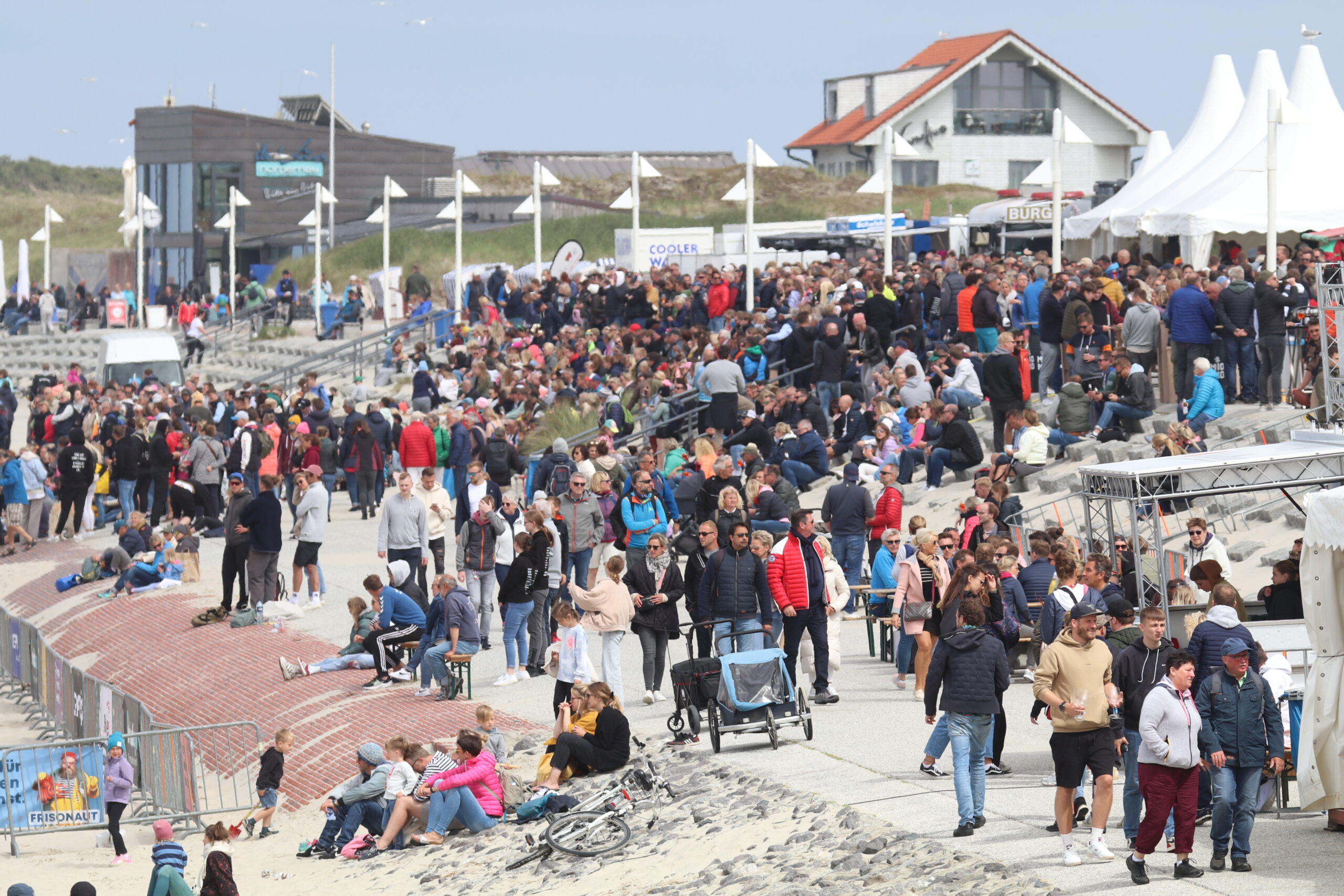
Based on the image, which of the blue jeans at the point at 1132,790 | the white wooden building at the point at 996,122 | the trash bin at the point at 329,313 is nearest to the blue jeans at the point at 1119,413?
the blue jeans at the point at 1132,790

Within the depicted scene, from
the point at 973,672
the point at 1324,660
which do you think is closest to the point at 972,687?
the point at 973,672

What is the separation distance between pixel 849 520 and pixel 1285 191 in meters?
12.7

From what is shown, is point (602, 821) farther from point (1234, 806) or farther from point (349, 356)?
point (349, 356)

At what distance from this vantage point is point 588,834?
12.4m

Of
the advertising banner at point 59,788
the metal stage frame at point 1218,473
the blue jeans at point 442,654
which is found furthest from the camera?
the blue jeans at point 442,654

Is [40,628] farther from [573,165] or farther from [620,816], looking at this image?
[573,165]

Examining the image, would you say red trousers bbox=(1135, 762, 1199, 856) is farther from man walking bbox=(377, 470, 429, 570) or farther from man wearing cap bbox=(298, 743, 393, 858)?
man walking bbox=(377, 470, 429, 570)

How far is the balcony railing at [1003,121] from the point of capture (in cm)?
6531

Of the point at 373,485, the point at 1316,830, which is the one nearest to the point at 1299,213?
the point at 373,485

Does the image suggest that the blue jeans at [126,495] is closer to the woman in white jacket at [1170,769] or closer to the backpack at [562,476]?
the backpack at [562,476]

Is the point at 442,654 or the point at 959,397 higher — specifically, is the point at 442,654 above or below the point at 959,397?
below

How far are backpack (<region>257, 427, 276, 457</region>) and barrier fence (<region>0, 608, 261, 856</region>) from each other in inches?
313

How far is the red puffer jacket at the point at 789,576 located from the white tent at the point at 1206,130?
19064 mm

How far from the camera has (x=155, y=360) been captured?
130 feet
